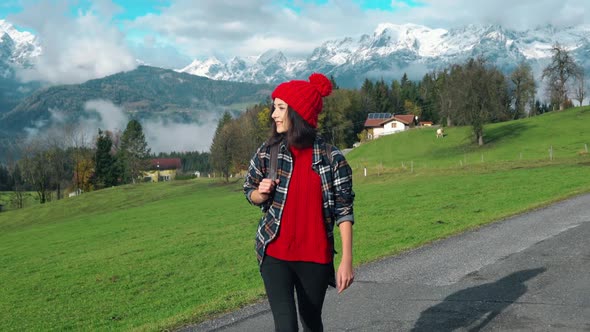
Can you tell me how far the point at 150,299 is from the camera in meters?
14.0

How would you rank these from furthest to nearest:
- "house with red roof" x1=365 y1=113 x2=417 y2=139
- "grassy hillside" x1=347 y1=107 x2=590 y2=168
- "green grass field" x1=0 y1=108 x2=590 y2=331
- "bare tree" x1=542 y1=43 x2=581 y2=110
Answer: "house with red roof" x1=365 y1=113 x2=417 y2=139 < "bare tree" x1=542 y1=43 x2=581 y2=110 < "grassy hillside" x1=347 y1=107 x2=590 y2=168 < "green grass field" x1=0 y1=108 x2=590 y2=331

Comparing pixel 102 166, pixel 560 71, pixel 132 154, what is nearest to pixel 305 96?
pixel 560 71

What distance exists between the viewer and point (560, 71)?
87625mm

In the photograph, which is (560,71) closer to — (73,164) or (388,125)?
(388,125)

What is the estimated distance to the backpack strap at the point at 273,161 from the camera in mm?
4480

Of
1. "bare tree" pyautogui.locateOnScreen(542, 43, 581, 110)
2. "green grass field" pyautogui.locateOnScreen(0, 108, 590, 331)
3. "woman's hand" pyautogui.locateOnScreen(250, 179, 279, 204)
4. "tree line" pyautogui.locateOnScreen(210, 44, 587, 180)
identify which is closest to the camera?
"woman's hand" pyautogui.locateOnScreen(250, 179, 279, 204)

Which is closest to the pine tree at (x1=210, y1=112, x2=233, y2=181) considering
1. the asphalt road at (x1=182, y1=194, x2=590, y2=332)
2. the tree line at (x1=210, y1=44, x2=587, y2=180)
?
the tree line at (x1=210, y1=44, x2=587, y2=180)

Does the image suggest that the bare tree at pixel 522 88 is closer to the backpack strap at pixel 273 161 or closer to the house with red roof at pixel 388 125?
the house with red roof at pixel 388 125

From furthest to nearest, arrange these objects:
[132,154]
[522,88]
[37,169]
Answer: [132,154] → [522,88] → [37,169]

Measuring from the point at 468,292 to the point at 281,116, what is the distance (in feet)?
16.4

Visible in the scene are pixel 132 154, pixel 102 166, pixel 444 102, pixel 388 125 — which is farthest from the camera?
pixel 388 125

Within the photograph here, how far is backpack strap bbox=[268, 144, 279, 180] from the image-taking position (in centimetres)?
448

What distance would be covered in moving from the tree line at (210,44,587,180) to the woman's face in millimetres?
36633

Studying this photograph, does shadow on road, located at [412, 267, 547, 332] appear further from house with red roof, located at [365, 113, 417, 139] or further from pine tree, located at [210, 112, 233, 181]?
house with red roof, located at [365, 113, 417, 139]
